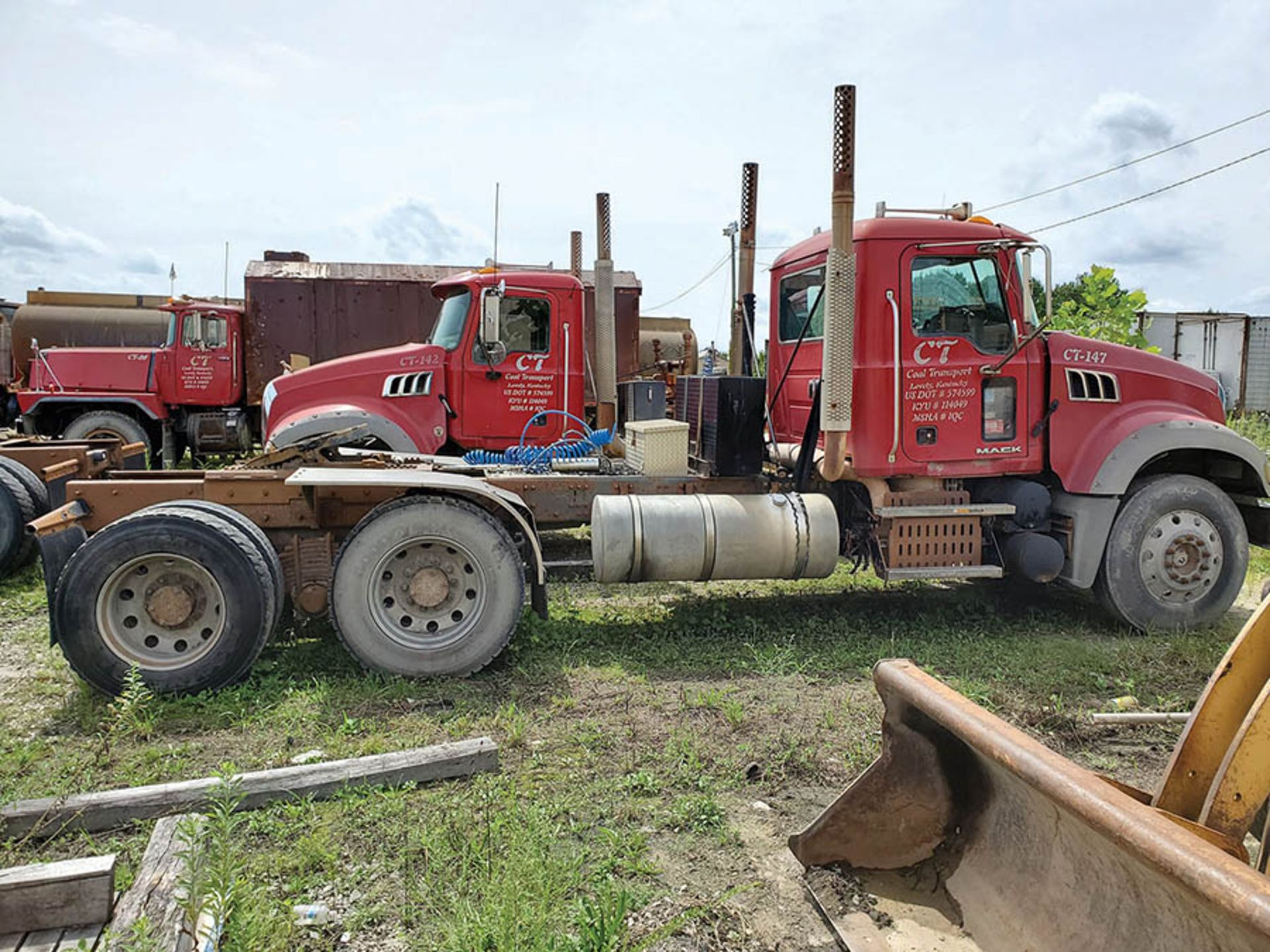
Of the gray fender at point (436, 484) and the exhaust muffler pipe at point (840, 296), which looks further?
the exhaust muffler pipe at point (840, 296)

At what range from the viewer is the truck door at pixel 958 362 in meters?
5.83

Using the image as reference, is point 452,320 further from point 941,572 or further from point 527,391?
point 941,572

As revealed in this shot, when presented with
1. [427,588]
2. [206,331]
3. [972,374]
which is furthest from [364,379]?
[206,331]

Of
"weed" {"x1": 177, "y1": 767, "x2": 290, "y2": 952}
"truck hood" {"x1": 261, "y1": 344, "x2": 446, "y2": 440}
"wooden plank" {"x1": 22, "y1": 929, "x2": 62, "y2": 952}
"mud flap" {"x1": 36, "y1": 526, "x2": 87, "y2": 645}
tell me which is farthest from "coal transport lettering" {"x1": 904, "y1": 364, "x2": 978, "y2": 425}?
"wooden plank" {"x1": 22, "y1": 929, "x2": 62, "y2": 952}

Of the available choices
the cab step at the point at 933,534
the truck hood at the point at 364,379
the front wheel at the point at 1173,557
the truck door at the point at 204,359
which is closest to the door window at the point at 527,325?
the truck hood at the point at 364,379

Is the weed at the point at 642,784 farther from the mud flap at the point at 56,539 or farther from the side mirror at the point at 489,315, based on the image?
the side mirror at the point at 489,315

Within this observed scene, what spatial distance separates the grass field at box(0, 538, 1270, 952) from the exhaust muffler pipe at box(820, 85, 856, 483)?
1.40 m

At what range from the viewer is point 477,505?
5.11 meters

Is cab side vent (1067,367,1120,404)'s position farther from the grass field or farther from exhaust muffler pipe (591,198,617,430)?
exhaust muffler pipe (591,198,617,430)

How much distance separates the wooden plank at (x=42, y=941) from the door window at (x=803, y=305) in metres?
5.16

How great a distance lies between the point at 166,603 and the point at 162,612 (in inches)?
1.9

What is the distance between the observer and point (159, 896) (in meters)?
2.66

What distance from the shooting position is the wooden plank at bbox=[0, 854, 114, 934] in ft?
8.36

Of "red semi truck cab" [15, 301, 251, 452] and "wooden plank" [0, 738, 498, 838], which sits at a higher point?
"red semi truck cab" [15, 301, 251, 452]
